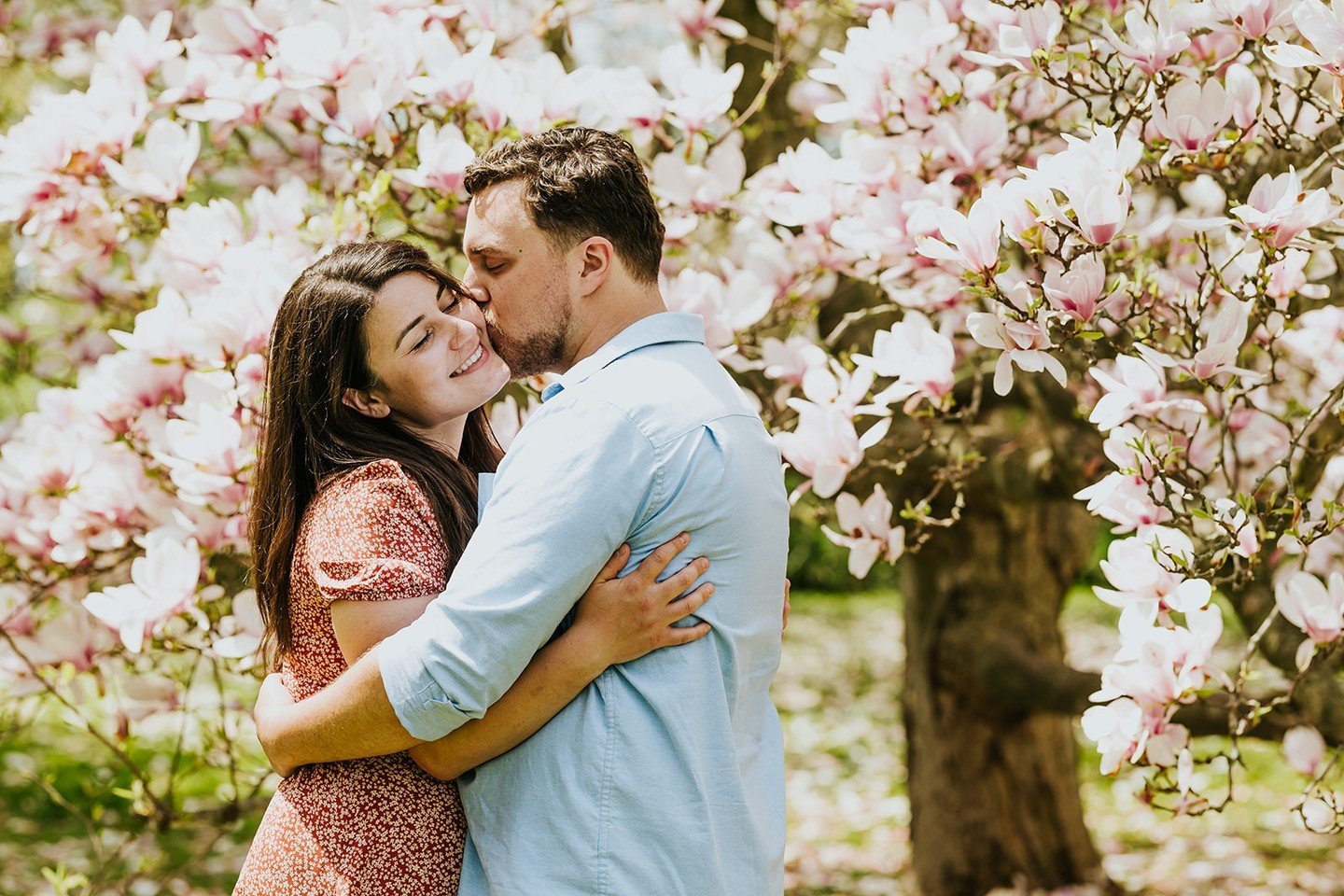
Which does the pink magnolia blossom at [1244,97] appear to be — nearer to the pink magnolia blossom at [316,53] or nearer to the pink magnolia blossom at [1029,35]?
the pink magnolia blossom at [1029,35]

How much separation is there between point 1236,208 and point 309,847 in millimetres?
1518

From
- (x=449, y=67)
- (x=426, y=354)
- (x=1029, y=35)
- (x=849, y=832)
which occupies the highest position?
(x=1029, y=35)

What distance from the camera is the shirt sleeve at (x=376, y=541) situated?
1.71 m

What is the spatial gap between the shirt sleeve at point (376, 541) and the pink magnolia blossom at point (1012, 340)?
2.64 ft

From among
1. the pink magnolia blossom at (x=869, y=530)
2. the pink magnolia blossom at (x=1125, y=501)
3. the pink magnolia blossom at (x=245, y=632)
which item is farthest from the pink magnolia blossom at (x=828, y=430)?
the pink magnolia blossom at (x=245, y=632)

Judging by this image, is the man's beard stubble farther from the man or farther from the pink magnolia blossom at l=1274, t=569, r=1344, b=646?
the pink magnolia blossom at l=1274, t=569, r=1344, b=646

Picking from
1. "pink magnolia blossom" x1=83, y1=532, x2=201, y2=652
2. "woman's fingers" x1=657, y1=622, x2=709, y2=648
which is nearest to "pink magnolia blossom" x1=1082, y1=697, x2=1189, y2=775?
"woman's fingers" x1=657, y1=622, x2=709, y2=648

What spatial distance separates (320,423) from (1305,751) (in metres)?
1.90

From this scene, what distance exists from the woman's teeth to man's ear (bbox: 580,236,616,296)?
0.20 metres

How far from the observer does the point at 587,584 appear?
1637mm

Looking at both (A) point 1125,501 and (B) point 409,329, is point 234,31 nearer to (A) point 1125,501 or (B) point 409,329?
(B) point 409,329

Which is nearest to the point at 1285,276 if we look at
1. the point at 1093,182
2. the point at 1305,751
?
the point at 1093,182

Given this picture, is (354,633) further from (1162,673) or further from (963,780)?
(963,780)

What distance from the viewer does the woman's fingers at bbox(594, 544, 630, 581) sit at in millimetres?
1691
